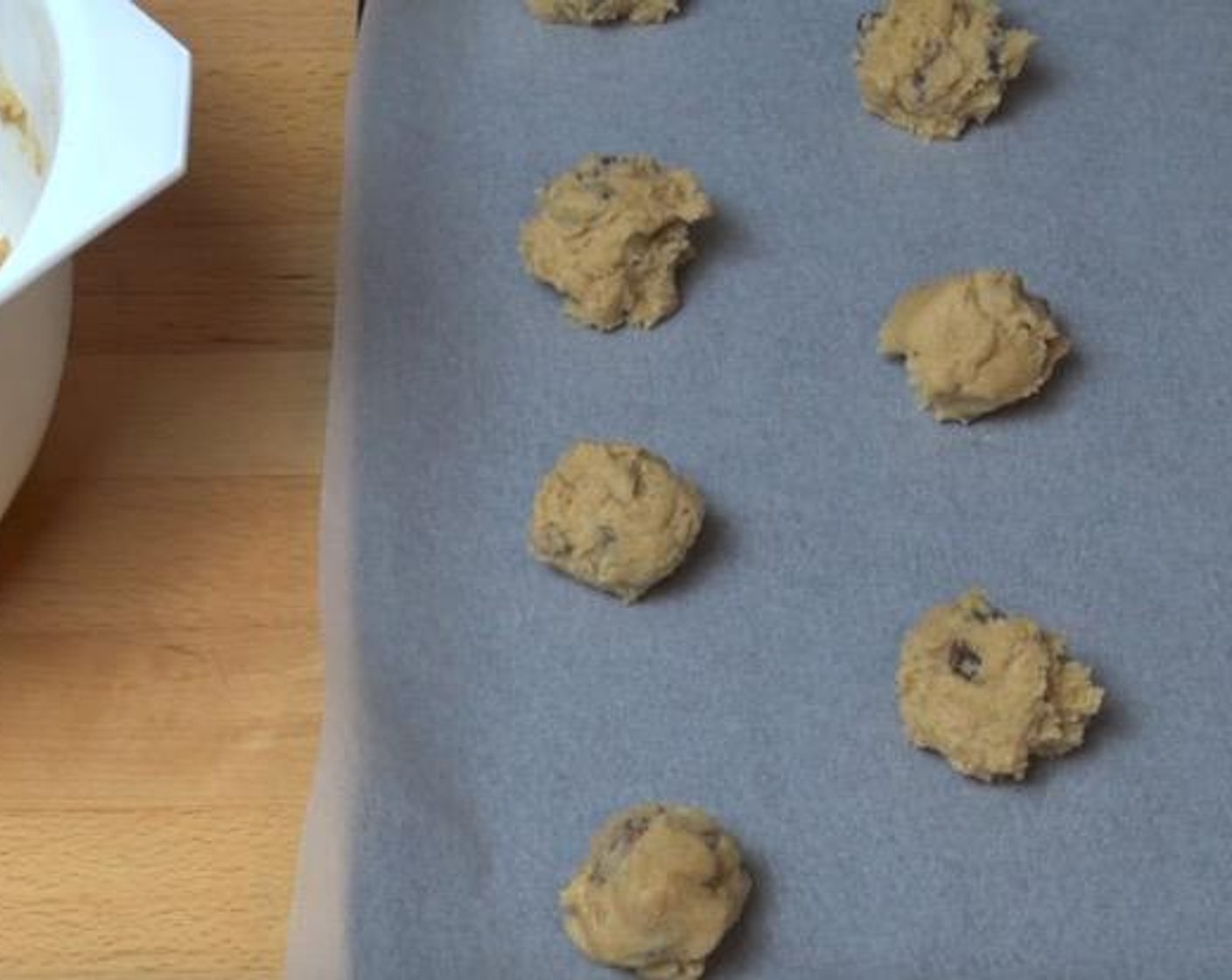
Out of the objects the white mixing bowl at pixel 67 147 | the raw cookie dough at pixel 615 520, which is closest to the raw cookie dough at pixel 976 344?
the raw cookie dough at pixel 615 520

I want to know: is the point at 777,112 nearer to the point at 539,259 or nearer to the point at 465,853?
the point at 539,259

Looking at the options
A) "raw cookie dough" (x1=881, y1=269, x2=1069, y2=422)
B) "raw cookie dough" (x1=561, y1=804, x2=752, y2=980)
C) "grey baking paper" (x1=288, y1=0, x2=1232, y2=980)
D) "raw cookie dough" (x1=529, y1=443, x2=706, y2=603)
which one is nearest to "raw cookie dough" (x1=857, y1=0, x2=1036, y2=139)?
"grey baking paper" (x1=288, y1=0, x2=1232, y2=980)

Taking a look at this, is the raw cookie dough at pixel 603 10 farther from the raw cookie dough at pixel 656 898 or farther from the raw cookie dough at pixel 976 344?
the raw cookie dough at pixel 656 898

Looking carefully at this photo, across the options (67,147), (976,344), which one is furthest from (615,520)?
(67,147)

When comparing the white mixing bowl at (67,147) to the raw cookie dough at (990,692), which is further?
the raw cookie dough at (990,692)

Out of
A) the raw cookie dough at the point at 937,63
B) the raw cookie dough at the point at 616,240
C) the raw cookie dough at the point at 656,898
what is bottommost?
the raw cookie dough at the point at 656,898

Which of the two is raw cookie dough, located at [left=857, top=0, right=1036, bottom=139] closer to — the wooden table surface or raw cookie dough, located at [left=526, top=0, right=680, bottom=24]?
raw cookie dough, located at [left=526, top=0, right=680, bottom=24]

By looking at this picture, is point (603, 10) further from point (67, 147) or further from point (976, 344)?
point (67, 147)
